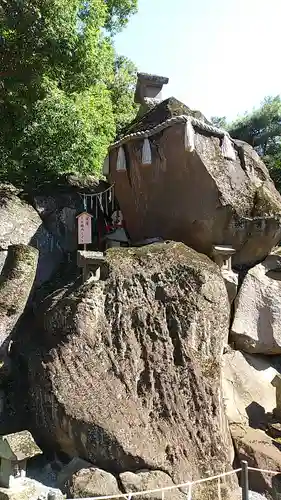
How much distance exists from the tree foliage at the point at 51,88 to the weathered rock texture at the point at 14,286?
487cm

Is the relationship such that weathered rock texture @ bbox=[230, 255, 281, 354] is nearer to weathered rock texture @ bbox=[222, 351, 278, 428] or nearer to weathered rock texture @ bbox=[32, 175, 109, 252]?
weathered rock texture @ bbox=[222, 351, 278, 428]

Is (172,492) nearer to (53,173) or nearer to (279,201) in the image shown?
(279,201)

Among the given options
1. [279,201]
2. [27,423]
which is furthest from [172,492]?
[279,201]

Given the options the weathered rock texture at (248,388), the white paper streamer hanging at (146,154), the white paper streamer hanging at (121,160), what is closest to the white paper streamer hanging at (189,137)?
the white paper streamer hanging at (146,154)

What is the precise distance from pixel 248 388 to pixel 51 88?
8100 millimetres

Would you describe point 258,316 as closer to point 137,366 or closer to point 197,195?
point 197,195

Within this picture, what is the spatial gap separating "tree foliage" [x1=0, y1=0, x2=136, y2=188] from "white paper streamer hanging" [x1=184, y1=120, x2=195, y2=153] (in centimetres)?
332

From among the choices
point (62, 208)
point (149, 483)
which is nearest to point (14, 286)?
point (149, 483)

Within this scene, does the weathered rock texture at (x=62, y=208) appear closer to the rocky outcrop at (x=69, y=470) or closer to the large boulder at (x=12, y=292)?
the large boulder at (x=12, y=292)

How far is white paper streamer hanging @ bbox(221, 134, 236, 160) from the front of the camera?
9411 millimetres

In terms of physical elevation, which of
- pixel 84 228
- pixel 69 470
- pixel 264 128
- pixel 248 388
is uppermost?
pixel 264 128

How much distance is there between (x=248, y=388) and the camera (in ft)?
27.8

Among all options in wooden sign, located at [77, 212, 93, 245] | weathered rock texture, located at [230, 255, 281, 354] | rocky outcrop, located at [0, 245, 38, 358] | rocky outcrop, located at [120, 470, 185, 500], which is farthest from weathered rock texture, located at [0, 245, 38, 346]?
weathered rock texture, located at [230, 255, 281, 354]

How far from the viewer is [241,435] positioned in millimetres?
6934
